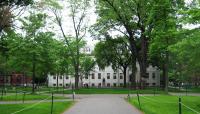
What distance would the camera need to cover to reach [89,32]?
6844cm

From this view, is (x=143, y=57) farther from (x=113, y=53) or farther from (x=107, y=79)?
(x=107, y=79)

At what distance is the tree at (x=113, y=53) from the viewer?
256 feet

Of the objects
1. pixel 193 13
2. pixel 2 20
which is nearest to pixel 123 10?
pixel 2 20

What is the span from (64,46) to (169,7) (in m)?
23.6

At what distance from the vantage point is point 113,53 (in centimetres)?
8012

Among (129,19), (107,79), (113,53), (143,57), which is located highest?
(129,19)

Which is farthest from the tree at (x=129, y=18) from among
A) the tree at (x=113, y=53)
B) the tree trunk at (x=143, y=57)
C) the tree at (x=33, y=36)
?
the tree at (x=33, y=36)

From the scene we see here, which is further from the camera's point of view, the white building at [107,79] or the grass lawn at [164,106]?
the white building at [107,79]

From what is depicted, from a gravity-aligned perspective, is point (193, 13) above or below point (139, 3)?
below

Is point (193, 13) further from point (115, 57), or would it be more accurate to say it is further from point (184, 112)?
point (115, 57)

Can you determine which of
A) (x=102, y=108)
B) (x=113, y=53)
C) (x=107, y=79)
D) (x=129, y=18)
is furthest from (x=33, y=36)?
(x=107, y=79)

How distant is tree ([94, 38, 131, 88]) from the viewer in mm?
78125

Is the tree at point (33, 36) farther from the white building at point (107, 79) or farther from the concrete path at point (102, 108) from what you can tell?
the white building at point (107, 79)

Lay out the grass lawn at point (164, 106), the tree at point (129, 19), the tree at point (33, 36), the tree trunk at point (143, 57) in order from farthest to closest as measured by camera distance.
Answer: the tree trunk at point (143, 57)
the tree at point (129, 19)
the tree at point (33, 36)
the grass lawn at point (164, 106)
